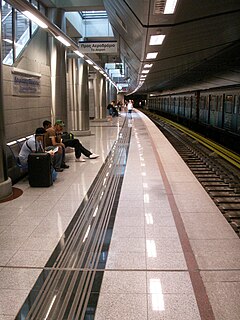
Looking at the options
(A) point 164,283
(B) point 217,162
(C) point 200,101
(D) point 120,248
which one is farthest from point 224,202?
(C) point 200,101

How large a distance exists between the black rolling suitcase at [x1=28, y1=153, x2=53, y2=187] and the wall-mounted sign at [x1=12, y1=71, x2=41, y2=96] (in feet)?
6.35

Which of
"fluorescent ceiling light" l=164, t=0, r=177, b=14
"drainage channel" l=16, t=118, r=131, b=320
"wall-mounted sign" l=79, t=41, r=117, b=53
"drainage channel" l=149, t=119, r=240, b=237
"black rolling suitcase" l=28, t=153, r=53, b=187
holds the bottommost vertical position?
"drainage channel" l=149, t=119, r=240, b=237

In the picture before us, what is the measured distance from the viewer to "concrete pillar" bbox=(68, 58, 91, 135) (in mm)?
15898

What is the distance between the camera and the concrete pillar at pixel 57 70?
35.6 feet

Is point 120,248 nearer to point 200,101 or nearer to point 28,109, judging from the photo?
point 28,109

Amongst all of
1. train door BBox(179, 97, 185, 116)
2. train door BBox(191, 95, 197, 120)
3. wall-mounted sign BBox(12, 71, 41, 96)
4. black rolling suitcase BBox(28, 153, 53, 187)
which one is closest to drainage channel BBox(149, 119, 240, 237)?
black rolling suitcase BBox(28, 153, 53, 187)

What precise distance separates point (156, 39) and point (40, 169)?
13.7 ft

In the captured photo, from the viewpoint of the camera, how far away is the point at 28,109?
29.1 feet

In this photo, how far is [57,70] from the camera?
1099cm

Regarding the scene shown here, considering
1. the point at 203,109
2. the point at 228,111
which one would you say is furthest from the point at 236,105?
the point at 203,109

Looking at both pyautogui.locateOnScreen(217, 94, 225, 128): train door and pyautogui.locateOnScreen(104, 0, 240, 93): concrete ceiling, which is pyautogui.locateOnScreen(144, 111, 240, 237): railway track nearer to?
pyautogui.locateOnScreen(217, 94, 225, 128): train door

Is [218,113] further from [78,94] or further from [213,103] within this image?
[78,94]

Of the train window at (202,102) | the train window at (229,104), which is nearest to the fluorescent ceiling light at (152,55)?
the train window at (229,104)

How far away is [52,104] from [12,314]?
8.70 m
